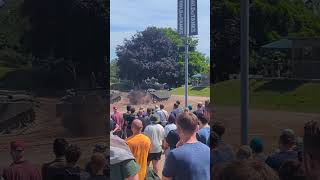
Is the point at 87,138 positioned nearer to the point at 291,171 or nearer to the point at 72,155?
the point at 72,155

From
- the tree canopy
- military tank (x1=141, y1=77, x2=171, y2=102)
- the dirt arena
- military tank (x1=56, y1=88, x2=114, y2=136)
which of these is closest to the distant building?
the dirt arena

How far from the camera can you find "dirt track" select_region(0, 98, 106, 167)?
9.95 feet

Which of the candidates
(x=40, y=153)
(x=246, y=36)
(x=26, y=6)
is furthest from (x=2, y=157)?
(x=246, y=36)

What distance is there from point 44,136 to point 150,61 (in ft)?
14.8

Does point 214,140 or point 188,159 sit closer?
point 188,159

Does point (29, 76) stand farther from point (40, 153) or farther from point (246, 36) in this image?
point (246, 36)

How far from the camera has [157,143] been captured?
14.8ft

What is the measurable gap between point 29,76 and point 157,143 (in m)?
1.68

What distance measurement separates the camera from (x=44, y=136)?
3221 millimetres

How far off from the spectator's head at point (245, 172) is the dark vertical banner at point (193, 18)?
2.42 m

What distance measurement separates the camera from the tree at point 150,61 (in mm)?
6180

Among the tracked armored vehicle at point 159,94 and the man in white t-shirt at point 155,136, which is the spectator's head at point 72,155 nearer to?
the man in white t-shirt at point 155,136

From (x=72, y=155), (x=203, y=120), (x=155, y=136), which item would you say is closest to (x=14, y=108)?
(x=72, y=155)

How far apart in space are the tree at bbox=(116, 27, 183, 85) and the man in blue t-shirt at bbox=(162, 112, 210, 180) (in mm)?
3386
